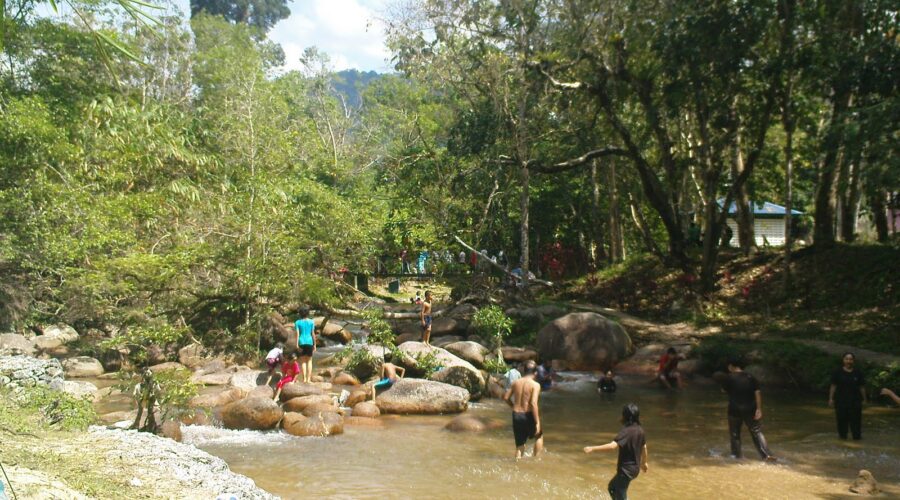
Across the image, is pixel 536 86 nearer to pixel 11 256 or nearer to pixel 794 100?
pixel 794 100

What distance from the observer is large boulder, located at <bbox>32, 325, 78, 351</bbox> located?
59.4 feet

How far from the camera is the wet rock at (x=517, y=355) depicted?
19125mm

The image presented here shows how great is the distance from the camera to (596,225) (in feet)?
102

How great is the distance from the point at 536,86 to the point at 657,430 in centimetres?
1136

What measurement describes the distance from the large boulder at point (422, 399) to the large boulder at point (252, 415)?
2.11m

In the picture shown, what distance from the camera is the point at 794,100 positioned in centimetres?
1988

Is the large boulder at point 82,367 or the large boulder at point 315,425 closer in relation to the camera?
the large boulder at point 315,425

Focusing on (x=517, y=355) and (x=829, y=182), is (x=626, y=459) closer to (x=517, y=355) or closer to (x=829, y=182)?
(x=517, y=355)

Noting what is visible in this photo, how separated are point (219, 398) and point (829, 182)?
1653 cm

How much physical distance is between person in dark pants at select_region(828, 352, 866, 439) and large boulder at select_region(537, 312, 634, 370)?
8002 mm

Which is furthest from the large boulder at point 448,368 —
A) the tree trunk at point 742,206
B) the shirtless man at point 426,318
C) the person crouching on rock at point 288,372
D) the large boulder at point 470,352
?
the tree trunk at point 742,206

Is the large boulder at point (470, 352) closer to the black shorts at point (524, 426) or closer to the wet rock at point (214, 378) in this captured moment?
the wet rock at point (214, 378)

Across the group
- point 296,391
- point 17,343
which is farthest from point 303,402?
point 17,343

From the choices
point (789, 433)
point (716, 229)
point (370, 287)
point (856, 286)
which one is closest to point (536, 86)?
point (716, 229)
